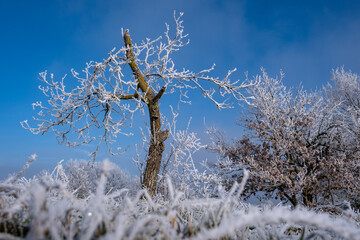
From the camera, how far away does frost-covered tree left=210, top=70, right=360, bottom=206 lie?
32.6ft

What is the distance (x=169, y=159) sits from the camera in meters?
6.83

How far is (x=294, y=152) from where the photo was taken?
426 inches

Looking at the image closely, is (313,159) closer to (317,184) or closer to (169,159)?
(317,184)

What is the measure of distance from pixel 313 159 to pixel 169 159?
22.9 ft

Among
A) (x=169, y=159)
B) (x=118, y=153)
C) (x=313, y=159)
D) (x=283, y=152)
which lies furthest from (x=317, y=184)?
(x=118, y=153)

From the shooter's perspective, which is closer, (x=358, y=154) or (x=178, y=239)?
(x=178, y=239)

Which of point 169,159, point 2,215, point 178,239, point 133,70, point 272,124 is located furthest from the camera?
point 272,124

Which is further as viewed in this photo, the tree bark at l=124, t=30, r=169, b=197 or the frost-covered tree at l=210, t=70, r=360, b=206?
the frost-covered tree at l=210, t=70, r=360, b=206

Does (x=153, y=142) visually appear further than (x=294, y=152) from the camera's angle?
No

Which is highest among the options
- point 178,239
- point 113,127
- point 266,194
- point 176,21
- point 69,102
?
point 176,21

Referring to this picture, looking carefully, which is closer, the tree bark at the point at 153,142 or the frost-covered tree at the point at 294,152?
A: the tree bark at the point at 153,142

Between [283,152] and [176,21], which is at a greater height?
[176,21]

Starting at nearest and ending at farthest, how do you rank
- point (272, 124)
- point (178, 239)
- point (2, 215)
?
1. point (178, 239)
2. point (2, 215)
3. point (272, 124)

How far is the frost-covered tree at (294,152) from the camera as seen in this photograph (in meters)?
9.92
